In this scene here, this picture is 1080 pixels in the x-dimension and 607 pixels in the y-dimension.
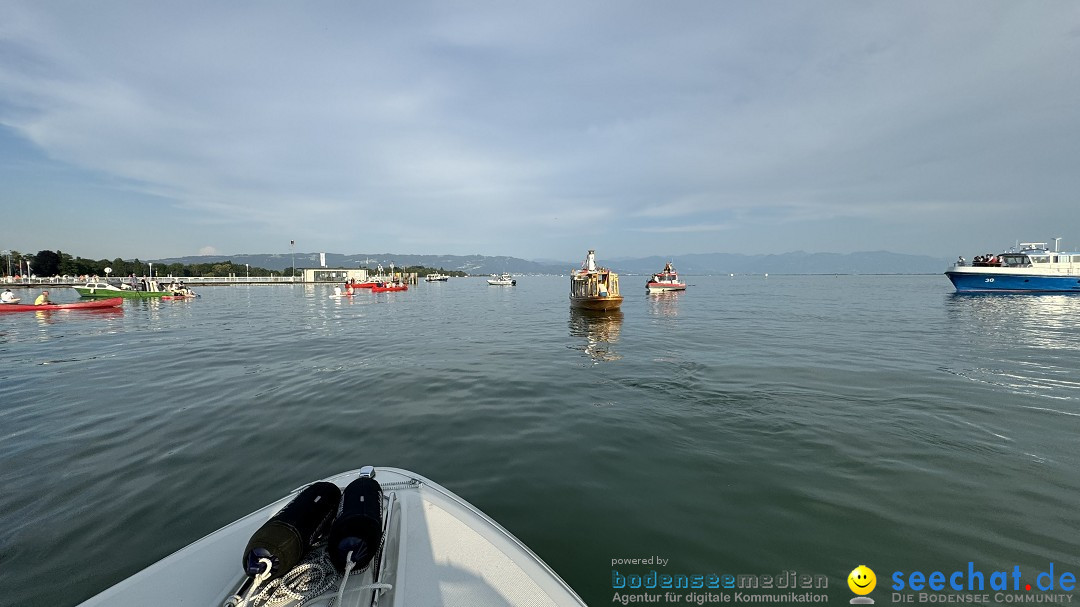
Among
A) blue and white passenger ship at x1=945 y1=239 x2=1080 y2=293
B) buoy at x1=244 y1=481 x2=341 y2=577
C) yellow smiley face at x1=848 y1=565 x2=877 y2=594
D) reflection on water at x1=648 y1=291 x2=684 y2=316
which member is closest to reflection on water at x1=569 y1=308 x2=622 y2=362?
reflection on water at x1=648 y1=291 x2=684 y2=316

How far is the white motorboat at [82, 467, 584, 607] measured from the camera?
7.86 ft

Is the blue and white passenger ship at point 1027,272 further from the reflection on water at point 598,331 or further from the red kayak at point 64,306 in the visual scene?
the red kayak at point 64,306

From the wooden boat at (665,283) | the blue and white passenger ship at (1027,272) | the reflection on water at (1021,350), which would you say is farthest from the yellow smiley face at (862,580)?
the blue and white passenger ship at (1027,272)

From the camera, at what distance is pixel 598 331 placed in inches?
859

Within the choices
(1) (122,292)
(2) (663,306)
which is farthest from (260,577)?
(1) (122,292)

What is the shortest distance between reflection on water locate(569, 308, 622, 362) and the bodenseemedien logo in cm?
1021

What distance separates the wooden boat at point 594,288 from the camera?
95.6ft

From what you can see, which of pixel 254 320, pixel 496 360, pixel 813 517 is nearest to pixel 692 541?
pixel 813 517

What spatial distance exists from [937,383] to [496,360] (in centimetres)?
1272

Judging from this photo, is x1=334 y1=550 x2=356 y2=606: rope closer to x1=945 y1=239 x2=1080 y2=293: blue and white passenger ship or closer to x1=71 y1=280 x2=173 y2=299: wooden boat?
x1=71 y1=280 x2=173 y2=299: wooden boat

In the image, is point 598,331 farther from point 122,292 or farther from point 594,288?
point 122,292

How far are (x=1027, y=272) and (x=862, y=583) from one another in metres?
66.3

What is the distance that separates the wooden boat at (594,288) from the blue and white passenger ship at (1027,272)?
48750 mm

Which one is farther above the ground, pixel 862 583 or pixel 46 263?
pixel 46 263
